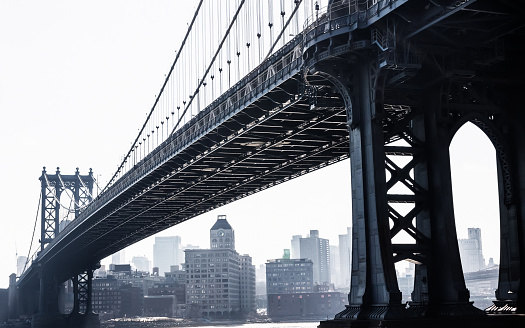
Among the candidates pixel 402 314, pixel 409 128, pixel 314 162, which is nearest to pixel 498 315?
pixel 402 314

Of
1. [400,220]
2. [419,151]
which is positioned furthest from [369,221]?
[419,151]

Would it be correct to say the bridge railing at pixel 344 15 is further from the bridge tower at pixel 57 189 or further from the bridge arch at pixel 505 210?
the bridge tower at pixel 57 189

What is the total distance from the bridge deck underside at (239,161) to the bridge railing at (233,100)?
0.49 meters

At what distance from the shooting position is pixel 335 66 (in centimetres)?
3569

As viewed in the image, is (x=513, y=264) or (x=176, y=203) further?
(x=176, y=203)

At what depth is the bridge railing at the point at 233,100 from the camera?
4244 centimetres

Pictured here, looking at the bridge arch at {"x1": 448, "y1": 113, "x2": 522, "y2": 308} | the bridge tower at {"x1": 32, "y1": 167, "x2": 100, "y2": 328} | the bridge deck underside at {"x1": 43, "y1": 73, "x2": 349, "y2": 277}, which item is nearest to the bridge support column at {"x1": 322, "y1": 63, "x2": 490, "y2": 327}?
the bridge arch at {"x1": 448, "y1": 113, "x2": 522, "y2": 308}

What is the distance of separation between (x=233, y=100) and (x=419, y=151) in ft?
62.6

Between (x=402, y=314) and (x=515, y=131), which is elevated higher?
(x=515, y=131)

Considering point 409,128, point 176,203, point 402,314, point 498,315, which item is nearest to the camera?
point 402,314

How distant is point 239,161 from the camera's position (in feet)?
208

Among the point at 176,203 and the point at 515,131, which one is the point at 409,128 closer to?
the point at 515,131

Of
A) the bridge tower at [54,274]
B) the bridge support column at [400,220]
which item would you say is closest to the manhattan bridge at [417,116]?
the bridge support column at [400,220]

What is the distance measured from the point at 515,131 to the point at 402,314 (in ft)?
34.0
